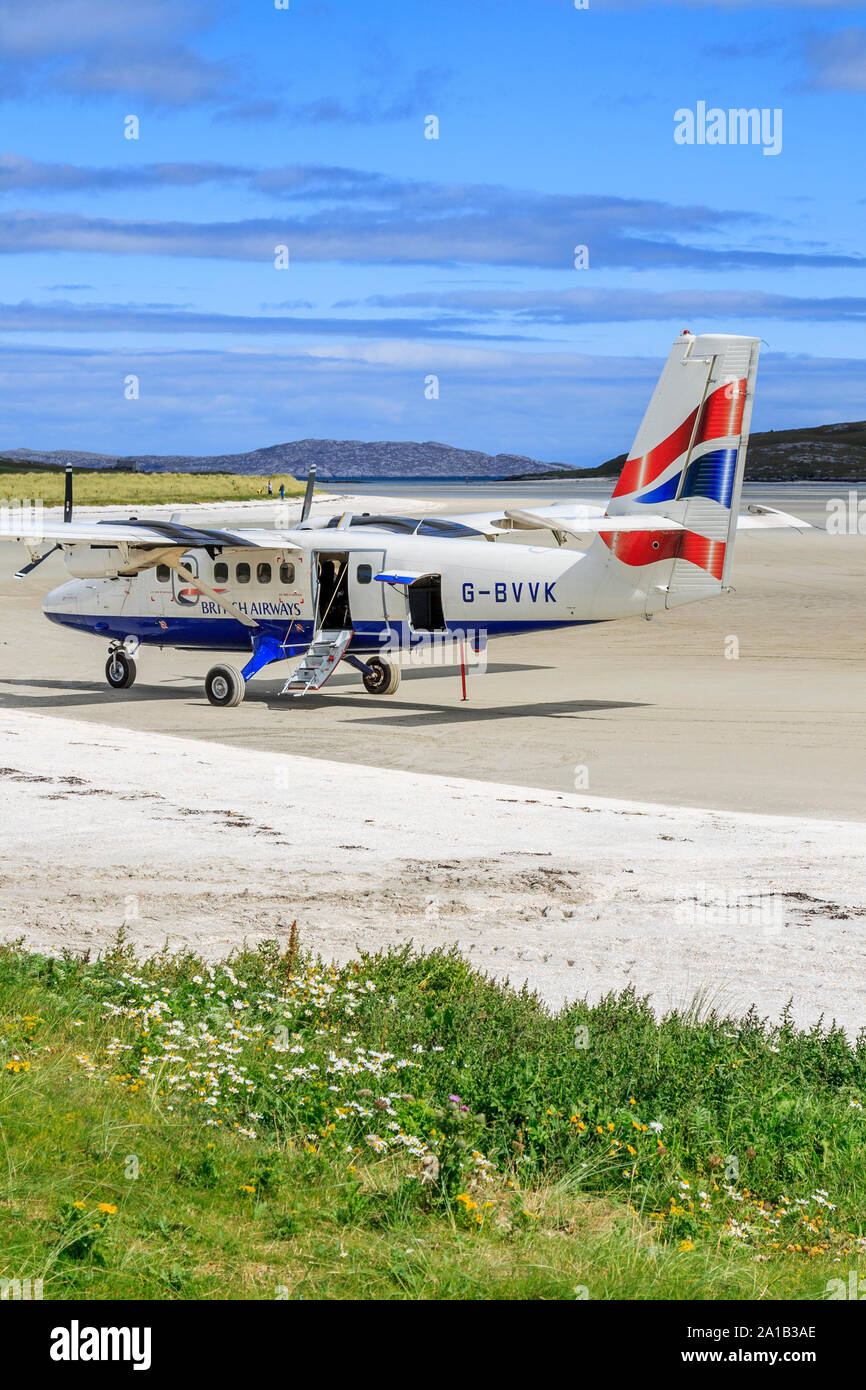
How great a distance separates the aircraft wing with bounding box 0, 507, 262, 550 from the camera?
23.7 metres

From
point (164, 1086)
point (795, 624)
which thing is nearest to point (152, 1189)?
point (164, 1086)

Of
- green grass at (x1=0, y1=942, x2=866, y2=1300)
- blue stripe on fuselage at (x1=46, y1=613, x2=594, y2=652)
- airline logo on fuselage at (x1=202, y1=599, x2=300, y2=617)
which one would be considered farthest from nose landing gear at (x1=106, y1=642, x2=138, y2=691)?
green grass at (x1=0, y1=942, x2=866, y2=1300)

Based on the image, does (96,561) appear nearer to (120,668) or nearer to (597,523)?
(120,668)

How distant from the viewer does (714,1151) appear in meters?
6.76

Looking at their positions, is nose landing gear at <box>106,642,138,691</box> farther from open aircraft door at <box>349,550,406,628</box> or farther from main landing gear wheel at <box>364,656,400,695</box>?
open aircraft door at <box>349,550,406,628</box>

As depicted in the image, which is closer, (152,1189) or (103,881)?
(152,1189)

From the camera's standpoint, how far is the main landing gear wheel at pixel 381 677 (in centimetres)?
2550

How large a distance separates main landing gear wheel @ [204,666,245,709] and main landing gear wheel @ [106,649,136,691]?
2.40 m

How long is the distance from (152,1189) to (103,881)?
616 cm

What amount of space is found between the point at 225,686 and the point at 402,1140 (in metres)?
18.5
